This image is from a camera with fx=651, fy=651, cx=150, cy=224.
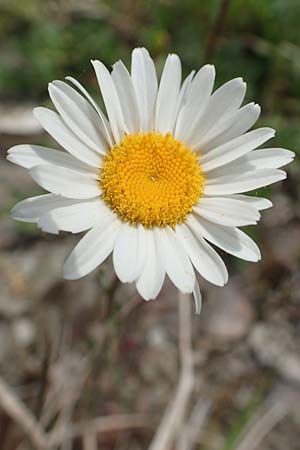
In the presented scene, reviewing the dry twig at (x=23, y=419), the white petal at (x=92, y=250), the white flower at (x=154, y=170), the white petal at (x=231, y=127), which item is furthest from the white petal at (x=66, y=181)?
the dry twig at (x=23, y=419)

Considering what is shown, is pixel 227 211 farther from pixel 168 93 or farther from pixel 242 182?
pixel 168 93

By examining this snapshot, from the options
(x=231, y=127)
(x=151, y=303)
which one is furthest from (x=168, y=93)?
(x=151, y=303)

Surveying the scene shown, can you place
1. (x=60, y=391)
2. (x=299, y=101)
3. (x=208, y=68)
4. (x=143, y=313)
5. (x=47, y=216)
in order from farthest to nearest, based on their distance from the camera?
(x=299, y=101) < (x=143, y=313) < (x=60, y=391) < (x=208, y=68) < (x=47, y=216)

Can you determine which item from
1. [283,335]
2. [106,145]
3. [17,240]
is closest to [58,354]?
[17,240]

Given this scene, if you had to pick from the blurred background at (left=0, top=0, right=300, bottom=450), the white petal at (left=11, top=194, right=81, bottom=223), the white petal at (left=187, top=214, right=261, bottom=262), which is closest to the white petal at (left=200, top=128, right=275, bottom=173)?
the white petal at (left=187, top=214, right=261, bottom=262)

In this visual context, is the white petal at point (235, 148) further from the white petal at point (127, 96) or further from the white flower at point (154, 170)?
the white petal at point (127, 96)

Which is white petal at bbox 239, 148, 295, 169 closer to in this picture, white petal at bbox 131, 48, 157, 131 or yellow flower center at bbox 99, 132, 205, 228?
yellow flower center at bbox 99, 132, 205, 228

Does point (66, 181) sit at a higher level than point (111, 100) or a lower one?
lower

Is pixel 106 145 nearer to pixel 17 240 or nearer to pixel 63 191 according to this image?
pixel 63 191
